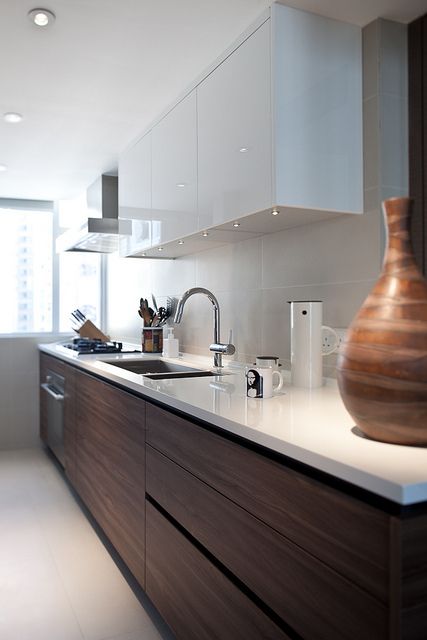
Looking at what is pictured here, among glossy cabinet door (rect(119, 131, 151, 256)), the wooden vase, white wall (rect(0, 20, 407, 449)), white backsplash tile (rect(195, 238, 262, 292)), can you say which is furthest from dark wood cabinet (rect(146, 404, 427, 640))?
glossy cabinet door (rect(119, 131, 151, 256))

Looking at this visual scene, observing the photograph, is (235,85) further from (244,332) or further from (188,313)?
(188,313)

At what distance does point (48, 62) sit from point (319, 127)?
1.24 meters

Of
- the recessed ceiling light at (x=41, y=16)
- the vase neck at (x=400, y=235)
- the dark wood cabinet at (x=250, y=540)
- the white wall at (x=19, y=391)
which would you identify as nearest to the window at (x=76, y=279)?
the white wall at (x=19, y=391)

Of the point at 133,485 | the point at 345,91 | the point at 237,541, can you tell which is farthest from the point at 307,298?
the point at 237,541

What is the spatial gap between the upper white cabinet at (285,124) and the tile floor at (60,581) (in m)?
1.54

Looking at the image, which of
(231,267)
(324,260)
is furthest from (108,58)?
(324,260)

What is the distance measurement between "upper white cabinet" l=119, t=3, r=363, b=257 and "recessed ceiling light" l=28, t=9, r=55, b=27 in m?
0.63

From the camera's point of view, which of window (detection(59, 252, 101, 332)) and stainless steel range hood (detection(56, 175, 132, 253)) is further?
window (detection(59, 252, 101, 332))

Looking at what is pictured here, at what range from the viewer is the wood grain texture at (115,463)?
2051 millimetres

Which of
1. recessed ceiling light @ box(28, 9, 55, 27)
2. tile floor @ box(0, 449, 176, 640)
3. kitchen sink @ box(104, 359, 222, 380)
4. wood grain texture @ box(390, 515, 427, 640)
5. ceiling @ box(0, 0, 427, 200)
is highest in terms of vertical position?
ceiling @ box(0, 0, 427, 200)

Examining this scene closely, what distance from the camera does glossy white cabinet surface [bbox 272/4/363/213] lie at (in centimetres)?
183

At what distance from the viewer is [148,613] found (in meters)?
2.06

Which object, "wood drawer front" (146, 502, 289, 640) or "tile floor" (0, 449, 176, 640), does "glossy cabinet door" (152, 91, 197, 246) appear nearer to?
"wood drawer front" (146, 502, 289, 640)

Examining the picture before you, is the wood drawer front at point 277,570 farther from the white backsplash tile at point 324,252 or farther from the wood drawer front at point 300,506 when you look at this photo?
the white backsplash tile at point 324,252
